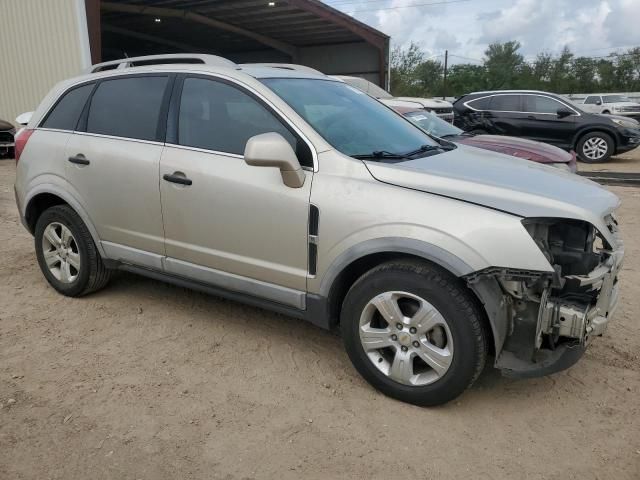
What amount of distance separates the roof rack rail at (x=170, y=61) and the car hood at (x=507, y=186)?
1498mm

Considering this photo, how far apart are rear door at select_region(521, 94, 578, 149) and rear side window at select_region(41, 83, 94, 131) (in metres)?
10.9

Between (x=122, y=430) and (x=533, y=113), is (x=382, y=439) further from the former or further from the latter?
(x=533, y=113)

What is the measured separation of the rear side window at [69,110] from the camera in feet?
13.9

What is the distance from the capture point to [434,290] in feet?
8.98

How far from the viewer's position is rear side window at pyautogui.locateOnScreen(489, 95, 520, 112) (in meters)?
12.9

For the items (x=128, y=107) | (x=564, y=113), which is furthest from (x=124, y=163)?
(x=564, y=113)

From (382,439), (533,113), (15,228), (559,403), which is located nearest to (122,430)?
(382,439)

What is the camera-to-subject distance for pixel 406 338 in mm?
2881

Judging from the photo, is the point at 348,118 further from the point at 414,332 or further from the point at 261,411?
the point at 261,411

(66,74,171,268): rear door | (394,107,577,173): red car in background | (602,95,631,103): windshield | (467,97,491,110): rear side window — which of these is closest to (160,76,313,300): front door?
(66,74,171,268): rear door

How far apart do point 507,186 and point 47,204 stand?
12.1 feet

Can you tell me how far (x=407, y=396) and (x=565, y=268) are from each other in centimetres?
107

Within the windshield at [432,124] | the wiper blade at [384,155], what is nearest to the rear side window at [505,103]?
the windshield at [432,124]

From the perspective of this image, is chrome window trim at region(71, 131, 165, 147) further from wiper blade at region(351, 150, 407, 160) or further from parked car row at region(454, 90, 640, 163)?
parked car row at region(454, 90, 640, 163)
